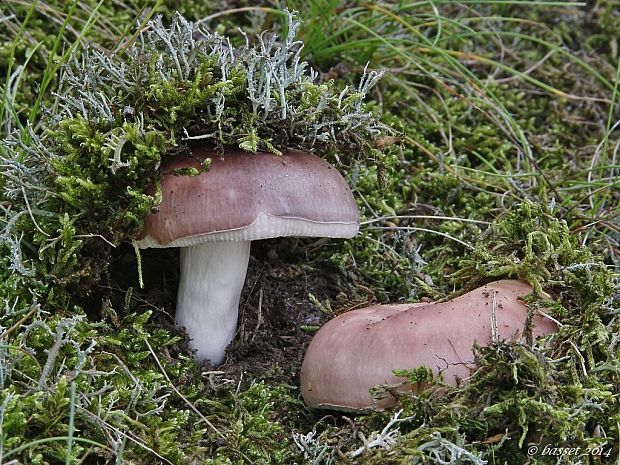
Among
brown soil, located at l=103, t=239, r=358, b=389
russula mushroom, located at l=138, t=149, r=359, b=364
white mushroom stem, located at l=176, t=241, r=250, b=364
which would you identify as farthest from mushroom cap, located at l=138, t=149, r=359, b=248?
brown soil, located at l=103, t=239, r=358, b=389

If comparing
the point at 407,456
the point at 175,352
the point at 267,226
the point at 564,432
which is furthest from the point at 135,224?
the point at 564,432

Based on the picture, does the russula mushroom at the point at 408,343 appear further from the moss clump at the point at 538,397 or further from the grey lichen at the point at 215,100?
the grey lichen at the point at 215,100

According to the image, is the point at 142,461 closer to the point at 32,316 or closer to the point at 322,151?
the point at 32,316

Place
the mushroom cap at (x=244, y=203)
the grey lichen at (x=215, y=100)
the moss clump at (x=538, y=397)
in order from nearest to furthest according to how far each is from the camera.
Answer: the moss clump at (x=538, y=397) < the mushroom cap at (x=244, y=203) < the grey lichen at (x=215, y=100)

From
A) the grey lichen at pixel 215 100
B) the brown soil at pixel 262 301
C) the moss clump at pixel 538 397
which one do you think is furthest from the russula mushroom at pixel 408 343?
the grey lichen at pixel 215 100

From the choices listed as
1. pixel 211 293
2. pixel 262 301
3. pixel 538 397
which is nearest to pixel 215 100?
pixel 211 293

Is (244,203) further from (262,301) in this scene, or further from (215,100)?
(262,301)

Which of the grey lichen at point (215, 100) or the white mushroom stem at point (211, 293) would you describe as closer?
the grey lichen at point (215, 100)
